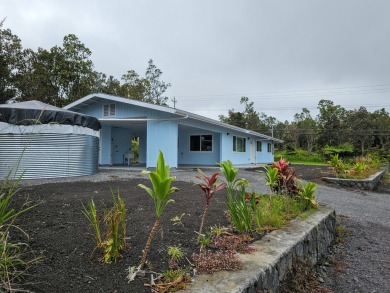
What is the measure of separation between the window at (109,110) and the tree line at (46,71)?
14304 millimetres

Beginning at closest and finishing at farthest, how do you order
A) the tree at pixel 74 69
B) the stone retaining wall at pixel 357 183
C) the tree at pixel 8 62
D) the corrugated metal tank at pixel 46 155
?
the corrugated metal tank at pixel 46 155 → the stone retaining wall at pixel 357 183 → the tree at pixel 8 62 → the tree at pixel 74 69

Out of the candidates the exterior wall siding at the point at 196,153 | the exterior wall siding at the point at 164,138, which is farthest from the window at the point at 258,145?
the exterior wall siding at the point at 196,153

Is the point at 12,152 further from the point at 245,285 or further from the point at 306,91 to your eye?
the point at 306,91

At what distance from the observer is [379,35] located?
13.6 metres

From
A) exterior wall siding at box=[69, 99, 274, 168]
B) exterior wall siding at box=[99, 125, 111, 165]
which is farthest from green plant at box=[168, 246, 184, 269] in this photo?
exterior wall siding at box=[99, 125, 111, 165]

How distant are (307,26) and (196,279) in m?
14.1

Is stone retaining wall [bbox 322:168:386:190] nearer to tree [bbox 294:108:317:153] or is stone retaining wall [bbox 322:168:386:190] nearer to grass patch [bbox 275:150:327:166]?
grass patch [bbox 275:150:327:166]

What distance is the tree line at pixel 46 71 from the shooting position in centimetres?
2570

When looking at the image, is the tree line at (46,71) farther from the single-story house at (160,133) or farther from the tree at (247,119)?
the tree at (247,119)

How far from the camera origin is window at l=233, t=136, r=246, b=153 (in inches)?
771

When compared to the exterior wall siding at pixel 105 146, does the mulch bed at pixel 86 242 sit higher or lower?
lower

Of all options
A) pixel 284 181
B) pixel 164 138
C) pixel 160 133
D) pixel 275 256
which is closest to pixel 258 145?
pixel 164 138

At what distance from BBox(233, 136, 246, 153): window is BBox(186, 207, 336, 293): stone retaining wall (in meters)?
14.9

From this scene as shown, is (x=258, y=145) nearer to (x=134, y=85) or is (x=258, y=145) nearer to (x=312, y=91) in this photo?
(x=134, y=85)
